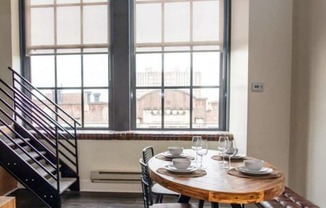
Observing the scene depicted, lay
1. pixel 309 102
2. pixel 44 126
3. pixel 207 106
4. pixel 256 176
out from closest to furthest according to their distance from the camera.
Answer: pixel 256 176
pixel 309 102
pixel 44 126
pixel 207 106

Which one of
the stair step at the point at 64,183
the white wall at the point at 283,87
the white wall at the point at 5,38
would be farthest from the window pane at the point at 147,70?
the white wall at the point at 5,38

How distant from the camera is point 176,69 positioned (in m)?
4.31

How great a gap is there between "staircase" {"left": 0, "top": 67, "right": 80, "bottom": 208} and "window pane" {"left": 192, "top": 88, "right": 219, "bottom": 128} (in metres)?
1.78

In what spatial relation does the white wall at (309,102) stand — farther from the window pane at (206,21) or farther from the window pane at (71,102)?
the window pane at (71,102)

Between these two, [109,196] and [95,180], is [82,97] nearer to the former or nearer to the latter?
[95,180]

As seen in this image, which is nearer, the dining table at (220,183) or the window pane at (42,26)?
the dining table at (220,183)

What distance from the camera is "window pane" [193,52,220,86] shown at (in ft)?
14.0

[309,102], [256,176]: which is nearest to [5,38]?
[256,176]

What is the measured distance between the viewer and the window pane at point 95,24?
4328 mm

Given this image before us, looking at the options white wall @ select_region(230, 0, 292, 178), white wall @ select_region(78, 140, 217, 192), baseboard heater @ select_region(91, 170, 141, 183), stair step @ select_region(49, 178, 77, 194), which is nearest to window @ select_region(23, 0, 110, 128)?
white wall @ select_region(78, 140, 217, 192)

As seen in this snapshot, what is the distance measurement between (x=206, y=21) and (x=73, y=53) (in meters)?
2.05

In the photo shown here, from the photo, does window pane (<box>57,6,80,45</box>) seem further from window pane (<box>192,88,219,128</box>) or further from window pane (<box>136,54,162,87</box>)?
window pane (<box>192,88,219,128</box>)

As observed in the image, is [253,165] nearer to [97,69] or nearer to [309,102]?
[309,102]

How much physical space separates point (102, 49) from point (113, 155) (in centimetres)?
158
